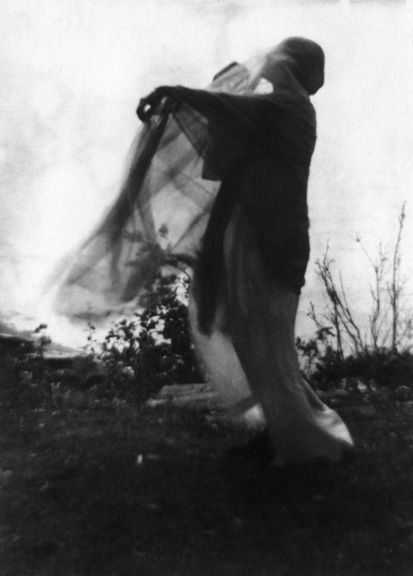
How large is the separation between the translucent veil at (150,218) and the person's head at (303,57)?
0.54ft

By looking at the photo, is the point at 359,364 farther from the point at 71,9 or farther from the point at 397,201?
the point at 71,9

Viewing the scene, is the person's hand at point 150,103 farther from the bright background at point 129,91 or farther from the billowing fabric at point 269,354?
the billowing fabric at point 269,354

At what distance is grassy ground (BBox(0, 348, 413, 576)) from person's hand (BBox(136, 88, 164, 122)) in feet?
6.20

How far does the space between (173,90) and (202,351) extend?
1483 mm

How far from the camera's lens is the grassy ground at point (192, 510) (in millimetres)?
2617

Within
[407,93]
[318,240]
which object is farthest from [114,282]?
[318,240]

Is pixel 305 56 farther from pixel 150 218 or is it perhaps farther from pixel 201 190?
pixel 150 218

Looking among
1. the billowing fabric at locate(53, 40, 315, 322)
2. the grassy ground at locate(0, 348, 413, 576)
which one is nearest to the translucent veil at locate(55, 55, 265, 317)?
the billowing fabric at locate(53, 40, 315, 322)

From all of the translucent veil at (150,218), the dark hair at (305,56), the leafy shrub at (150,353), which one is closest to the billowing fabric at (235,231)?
the translucent veil at (150,218)

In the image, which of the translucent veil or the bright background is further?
the bright background

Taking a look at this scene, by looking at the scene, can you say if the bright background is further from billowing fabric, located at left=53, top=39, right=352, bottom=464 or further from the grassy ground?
the grassy ground

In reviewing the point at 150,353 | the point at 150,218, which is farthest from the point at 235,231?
the point at 150,353

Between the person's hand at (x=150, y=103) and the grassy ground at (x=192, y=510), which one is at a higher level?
the person's hand at (x=150, y=103)

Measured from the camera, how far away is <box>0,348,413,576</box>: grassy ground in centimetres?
262
